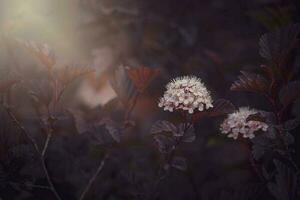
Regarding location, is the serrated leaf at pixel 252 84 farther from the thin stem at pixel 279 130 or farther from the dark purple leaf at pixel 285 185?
the dark purple leaf at pixel 285 185

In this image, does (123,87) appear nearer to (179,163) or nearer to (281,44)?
(179,163)

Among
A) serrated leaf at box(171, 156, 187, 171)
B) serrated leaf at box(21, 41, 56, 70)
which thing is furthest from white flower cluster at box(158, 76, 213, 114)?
serrated leaf at box(21, 41, 56, 70)

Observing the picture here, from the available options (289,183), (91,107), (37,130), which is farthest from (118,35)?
(289,183)

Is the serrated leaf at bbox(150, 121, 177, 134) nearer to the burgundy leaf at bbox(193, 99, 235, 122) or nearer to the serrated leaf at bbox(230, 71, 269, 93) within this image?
the burgundy leaf at bbox(193, 99, 235, 122)

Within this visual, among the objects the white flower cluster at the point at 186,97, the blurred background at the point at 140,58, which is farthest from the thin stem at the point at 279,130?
the blurred background at the point at 140,58

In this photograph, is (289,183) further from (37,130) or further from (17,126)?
(37,130)

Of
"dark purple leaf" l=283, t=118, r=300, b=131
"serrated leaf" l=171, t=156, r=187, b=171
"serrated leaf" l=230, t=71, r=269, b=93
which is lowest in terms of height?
"serrated leaf" l=171, t=156, r=187, b=171
